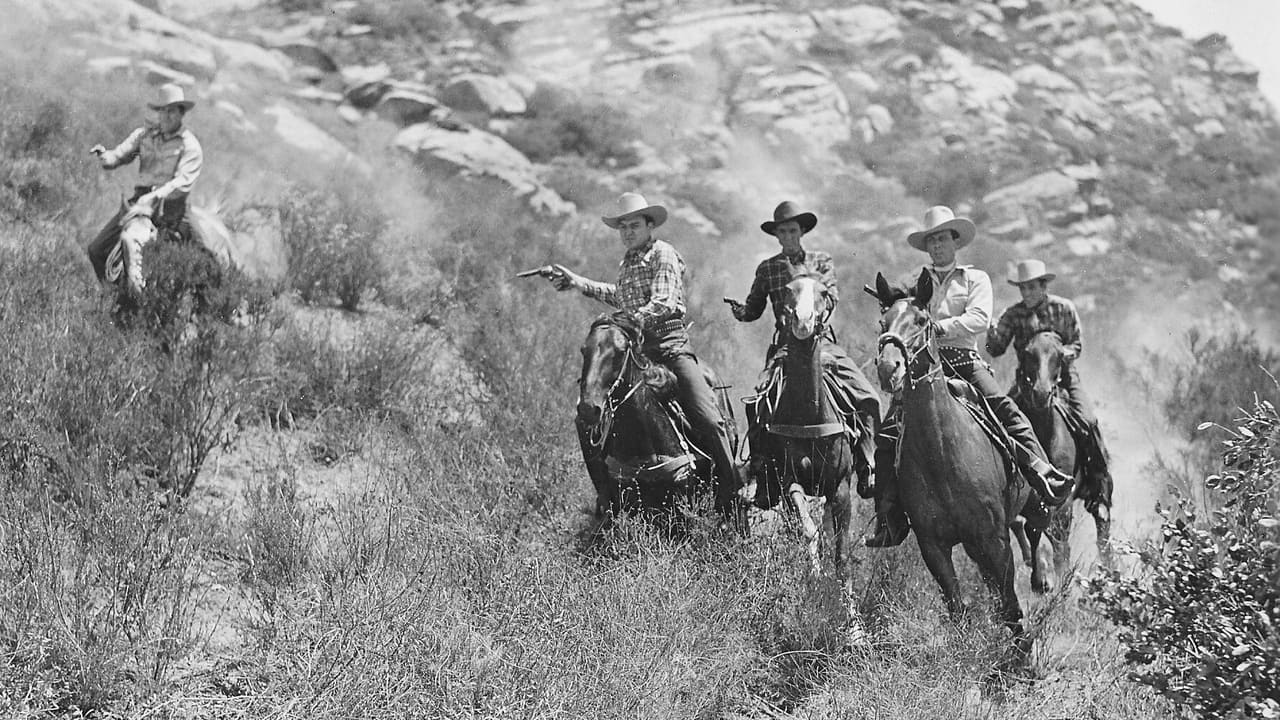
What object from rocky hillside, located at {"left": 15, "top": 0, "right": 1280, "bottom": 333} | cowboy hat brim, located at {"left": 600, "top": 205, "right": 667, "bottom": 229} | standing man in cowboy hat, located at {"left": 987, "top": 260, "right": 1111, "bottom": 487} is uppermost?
cowboy hat brim, located at {"left": 600, "top": 205, "right": 667, "bottom": 229}

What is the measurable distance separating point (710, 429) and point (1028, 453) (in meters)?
1.99

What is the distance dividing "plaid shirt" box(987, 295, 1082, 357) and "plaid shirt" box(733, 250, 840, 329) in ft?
7.30

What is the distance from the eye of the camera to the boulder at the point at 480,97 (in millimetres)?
25203

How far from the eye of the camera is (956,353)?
22.8ft

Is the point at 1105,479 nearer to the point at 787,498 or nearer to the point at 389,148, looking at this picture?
the point at 787,498

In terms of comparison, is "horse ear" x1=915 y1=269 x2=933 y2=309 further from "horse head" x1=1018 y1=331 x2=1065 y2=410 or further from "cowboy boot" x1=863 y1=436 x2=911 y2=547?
"horse head" x1=1018 y1=331 x2=1065 y2=410

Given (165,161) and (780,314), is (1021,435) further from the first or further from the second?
(165,161)

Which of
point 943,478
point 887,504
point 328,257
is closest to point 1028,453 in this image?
point 943,478

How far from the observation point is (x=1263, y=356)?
567 inches

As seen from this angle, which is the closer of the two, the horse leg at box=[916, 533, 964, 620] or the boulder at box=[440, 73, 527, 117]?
the horse leg at box=[916, 533, 964, 620]

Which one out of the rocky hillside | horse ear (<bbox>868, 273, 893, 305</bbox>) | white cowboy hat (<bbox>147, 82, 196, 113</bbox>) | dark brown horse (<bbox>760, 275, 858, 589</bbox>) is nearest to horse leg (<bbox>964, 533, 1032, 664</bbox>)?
dark brown horse (<bbox>760, 275, 858, 589</bbox>)

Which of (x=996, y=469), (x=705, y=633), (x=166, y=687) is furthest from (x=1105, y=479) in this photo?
(x=166, y=687)

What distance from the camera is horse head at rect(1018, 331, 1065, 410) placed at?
25.4 feet

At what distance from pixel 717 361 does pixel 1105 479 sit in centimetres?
502
